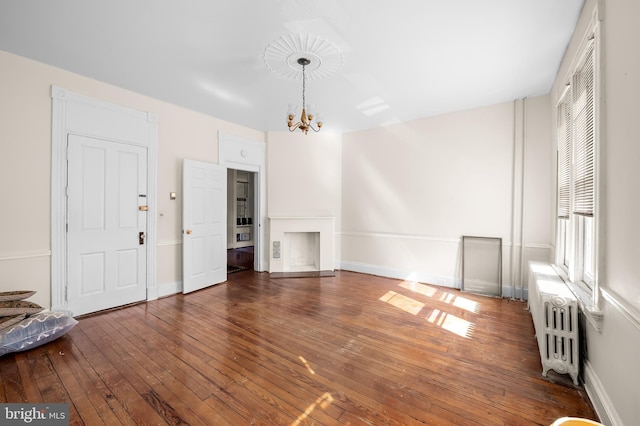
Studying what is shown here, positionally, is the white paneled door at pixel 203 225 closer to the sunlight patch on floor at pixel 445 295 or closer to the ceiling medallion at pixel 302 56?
the ceiling medallion at pixel 302 56

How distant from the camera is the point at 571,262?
109 inches

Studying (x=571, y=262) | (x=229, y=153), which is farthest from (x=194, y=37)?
(x=571, y=262)

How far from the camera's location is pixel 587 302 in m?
2.13

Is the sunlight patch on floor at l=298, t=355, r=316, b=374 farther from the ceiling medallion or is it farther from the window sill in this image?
the ceiling medallion

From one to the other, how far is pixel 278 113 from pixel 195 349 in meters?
3.81

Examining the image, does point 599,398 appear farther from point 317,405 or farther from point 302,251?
point 302,251

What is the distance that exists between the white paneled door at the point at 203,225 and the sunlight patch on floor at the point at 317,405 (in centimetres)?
329

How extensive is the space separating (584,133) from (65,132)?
5577 mm

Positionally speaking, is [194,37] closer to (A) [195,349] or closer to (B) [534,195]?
(A) [195,349]

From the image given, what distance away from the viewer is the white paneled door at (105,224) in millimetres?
3475

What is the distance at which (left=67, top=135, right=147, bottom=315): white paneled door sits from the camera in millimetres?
3475

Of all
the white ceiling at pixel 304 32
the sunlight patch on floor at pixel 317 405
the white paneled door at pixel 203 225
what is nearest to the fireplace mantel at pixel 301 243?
the white paneled door at pixel 203 225

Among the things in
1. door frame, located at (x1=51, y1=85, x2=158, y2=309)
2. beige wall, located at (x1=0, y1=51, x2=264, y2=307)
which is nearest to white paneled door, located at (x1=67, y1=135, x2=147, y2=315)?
door frame, located at (x1=51, y1=85, x2=158, y2=309)

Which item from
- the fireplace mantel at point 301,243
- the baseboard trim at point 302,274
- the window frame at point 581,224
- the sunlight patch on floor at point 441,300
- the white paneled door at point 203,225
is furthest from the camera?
the fireplace mantel at point 301,243
